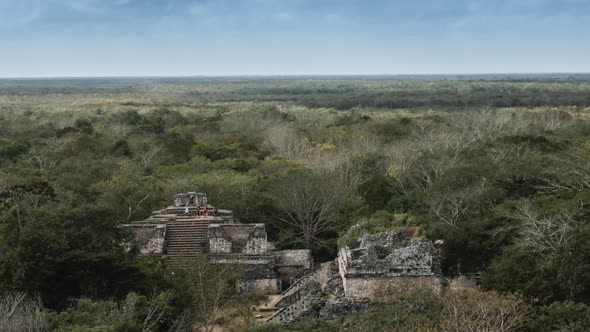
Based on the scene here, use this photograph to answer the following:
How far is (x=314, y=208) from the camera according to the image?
26500mm

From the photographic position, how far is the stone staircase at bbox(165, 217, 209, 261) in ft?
71.9

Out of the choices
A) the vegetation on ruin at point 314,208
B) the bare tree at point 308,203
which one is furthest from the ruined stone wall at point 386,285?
the bare tree at point 308,203

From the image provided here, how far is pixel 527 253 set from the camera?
18203mm

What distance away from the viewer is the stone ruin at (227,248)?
69.3 feet

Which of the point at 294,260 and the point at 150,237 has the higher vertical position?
the point at 150,237

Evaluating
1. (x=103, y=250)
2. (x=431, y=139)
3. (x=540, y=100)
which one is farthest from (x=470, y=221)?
(x=540, y=100)

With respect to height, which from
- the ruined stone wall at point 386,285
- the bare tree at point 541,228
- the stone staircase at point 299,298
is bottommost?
the stone staircase at point 299,298

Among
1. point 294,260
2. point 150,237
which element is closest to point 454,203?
point 294,260

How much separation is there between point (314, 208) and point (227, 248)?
18.3ft

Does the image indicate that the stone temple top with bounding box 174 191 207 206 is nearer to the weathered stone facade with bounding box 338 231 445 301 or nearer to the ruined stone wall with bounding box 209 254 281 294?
the ruined stone wall with bounding box 209 254 281 294

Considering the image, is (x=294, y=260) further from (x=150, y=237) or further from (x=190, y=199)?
(x=190, y=199)

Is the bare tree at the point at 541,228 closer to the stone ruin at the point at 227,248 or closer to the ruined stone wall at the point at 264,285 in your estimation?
the stone ruin at the point at 227,248

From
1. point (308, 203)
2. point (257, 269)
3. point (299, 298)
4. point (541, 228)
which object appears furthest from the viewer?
point (308, 203)

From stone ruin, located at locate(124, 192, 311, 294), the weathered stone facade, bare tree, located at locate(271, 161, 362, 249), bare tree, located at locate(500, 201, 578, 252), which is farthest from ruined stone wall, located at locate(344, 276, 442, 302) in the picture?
bare tree, located at locate(271, 161, 362, 249)
